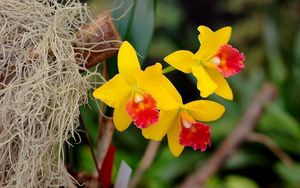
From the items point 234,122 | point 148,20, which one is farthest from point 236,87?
point 148,20

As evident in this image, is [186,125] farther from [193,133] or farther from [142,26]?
[142,26]

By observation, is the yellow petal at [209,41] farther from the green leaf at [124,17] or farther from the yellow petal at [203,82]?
the green leaf at [124,17]

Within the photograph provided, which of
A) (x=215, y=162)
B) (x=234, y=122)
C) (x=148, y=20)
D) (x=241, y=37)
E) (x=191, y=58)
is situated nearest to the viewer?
(x=191, y=58)

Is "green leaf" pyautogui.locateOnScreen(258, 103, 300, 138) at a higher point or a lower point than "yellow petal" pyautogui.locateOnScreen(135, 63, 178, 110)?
lower

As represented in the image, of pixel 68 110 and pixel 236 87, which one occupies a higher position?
pixel 68 110

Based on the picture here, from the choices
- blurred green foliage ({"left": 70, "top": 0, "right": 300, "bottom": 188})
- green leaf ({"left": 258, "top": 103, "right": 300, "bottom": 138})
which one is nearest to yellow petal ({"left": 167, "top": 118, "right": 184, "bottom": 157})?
blurred green foliage ({"left": 70, "top": 0, "right": 300, "bottom": 188})

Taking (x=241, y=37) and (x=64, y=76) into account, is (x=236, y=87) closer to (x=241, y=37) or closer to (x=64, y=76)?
(x=241, y=37)

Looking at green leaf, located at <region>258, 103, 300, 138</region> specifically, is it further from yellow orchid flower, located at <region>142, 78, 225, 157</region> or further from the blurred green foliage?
yellow orchid flower, located at <region>142, 78, 225, 157</region>

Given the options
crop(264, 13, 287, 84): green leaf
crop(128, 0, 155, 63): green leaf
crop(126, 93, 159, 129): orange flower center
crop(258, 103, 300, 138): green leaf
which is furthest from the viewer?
crop(264, 13, 287, 84): green leaf
